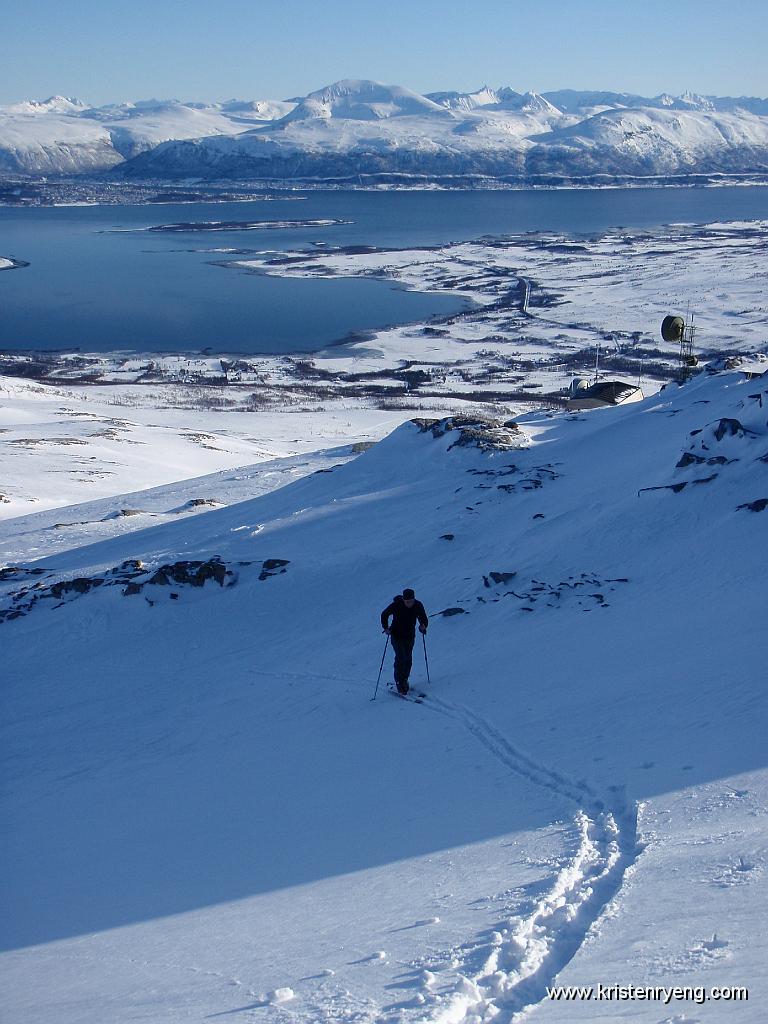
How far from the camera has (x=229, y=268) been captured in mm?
98625

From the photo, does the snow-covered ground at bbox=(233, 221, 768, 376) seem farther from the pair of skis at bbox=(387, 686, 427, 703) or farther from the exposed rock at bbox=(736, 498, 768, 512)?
the pair of skis at bbox=(387, 686, 427, 703)

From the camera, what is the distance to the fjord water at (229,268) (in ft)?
222

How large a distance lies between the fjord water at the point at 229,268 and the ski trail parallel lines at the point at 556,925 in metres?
57.4

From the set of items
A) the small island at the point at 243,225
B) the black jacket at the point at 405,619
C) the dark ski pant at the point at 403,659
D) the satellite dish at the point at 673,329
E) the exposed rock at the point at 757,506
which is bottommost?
the dark ski pant at the point at 403,659

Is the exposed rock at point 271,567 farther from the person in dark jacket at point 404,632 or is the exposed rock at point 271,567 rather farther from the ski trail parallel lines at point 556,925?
the ski trail parallel lines at point 556,925

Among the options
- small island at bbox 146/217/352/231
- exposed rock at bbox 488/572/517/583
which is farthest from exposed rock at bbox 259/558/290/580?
small island at bbox 146/217/352/231

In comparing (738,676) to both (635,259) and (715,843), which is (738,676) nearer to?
(715,843)

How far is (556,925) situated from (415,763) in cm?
275

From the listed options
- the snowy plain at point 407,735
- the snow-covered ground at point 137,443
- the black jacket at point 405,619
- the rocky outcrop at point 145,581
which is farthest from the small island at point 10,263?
the black jacket at point 405,619

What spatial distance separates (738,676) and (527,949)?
3.95 metres

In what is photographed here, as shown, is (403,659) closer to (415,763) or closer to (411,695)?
(411,695)

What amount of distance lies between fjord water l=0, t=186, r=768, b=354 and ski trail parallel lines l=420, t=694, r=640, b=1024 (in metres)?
57.4

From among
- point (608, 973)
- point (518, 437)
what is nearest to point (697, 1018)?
point (608, 973)

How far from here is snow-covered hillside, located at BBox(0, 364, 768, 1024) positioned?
440cm
